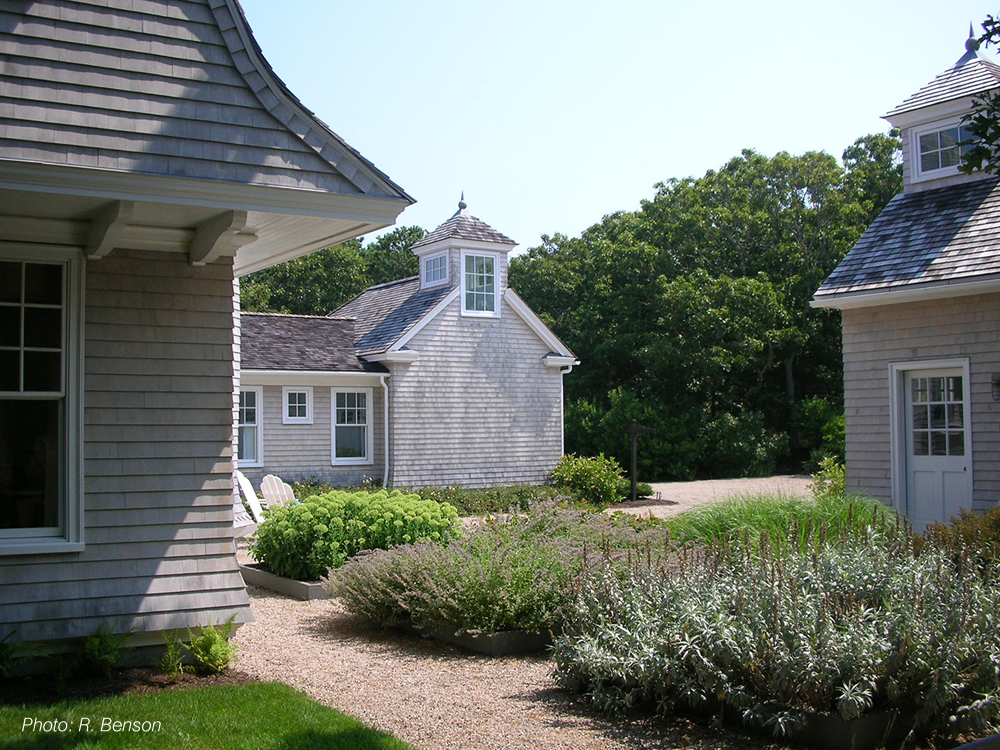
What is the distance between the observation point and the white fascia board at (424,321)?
69.8 feet

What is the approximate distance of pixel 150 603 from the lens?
645cm

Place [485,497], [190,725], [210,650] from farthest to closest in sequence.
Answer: [485,497] < [210,650] < [190,725]

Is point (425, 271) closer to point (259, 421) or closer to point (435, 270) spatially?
point (435, 270)

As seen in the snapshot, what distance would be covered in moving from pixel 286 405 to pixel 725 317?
16.0m

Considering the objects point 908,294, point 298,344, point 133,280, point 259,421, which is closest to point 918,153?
point 908,294

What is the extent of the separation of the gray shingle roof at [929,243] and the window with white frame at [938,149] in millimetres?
353

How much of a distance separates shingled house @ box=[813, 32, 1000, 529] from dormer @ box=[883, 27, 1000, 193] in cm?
2

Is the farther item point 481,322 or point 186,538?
point 481,322

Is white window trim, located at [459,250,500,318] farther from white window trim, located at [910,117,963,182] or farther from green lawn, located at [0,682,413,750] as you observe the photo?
green lawn, located at [0,682,413,750]

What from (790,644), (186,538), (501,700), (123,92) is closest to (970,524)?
(790,644)

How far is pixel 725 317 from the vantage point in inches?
1222

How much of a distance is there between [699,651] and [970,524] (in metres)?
4.34

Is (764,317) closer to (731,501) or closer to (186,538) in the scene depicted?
(731,501)

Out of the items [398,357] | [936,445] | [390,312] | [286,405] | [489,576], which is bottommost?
[489,576]
